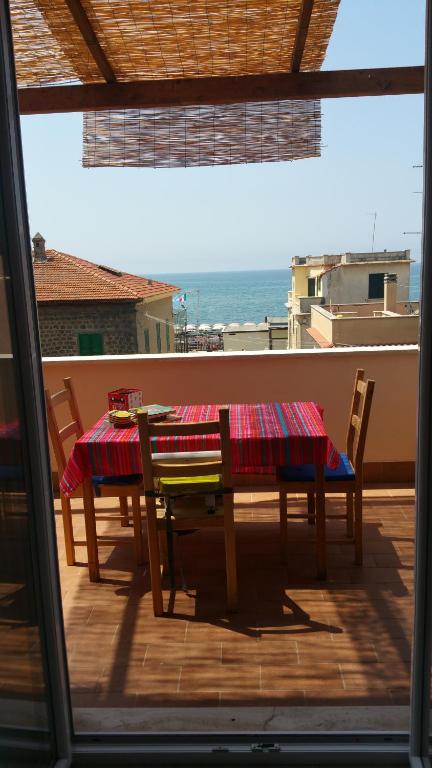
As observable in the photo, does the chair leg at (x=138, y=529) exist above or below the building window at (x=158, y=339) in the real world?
above

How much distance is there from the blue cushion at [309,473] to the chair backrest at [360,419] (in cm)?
5

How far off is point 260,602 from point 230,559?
0.80ft

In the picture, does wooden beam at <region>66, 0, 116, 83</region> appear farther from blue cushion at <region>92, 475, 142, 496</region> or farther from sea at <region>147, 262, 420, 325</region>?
sea at <region>147, 262, 420, 325</region>

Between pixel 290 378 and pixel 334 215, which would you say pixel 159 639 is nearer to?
pixel 290 378

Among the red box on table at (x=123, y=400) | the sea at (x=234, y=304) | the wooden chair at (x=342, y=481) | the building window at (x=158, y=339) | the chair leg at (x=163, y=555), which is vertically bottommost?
the sea at (x=234, y=304)

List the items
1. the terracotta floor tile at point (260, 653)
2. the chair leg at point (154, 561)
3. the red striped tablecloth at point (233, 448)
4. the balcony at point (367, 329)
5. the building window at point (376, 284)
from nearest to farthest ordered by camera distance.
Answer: the terracotta floor tile at point (260, 653)
the chair leg at point (154, 561)
the red striped tablecloth at point (233, 448)
the balcony at point (367, 329)
the building window at point (376, 284)

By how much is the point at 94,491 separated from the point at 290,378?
1664 millimetres

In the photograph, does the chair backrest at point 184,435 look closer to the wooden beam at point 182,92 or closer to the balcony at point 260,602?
the balcony at point 260,602

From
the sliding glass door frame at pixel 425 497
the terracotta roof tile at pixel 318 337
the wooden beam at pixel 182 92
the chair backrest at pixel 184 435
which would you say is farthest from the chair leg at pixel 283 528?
the terracotta roof tile at pixel 318 337

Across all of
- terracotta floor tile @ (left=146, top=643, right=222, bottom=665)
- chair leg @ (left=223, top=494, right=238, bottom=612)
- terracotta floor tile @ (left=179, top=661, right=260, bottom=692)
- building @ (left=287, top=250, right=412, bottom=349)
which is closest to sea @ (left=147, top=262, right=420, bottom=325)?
building @ (left=287, top=250, right=412, bottom=349)

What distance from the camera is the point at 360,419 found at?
3137 millimetres

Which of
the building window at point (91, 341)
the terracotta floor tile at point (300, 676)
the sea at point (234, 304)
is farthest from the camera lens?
the sea at point (234, 304)

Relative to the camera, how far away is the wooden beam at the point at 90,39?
3.10 metres

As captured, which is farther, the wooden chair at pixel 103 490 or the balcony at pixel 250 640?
the wooden chair at pixel 103 490
